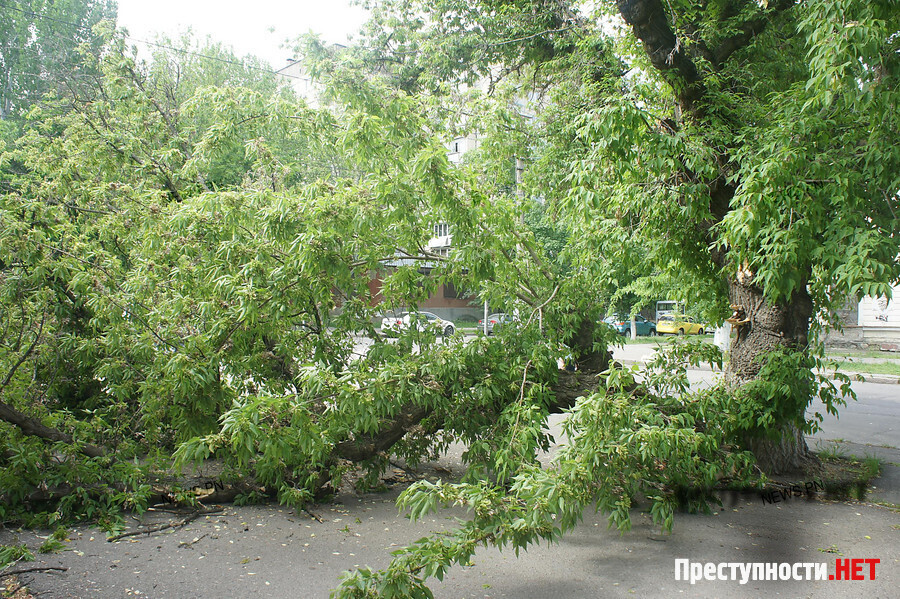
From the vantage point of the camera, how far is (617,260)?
575cm

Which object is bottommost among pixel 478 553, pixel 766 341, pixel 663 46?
pixel 478 553

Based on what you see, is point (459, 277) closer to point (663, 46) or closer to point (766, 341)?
point (663, 46)

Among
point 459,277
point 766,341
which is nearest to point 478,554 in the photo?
point 459,277

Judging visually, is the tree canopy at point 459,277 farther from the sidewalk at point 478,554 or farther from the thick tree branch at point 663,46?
the sidewalk at point 478,554

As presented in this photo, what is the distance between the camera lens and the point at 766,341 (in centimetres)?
597

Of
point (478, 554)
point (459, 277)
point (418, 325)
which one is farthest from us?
point (459, 277)

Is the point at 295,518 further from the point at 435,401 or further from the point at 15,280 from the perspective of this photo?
the point at 15,280

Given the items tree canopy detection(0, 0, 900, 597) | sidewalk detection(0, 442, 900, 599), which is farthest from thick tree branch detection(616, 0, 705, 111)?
sidewalk detection(0, 442, 900, 599)

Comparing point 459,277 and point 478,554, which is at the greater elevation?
point 459,277

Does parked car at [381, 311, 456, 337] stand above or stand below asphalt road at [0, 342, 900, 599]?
above

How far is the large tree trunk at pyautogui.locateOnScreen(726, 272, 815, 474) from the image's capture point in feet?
19.5

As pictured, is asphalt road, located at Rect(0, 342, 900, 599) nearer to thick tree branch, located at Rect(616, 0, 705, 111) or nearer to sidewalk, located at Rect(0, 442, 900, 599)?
sidewalk, located at Rect(0, 442, 900, 599)

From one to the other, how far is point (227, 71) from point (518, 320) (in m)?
29.6

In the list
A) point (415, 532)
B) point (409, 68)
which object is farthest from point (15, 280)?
point (409, 68)
